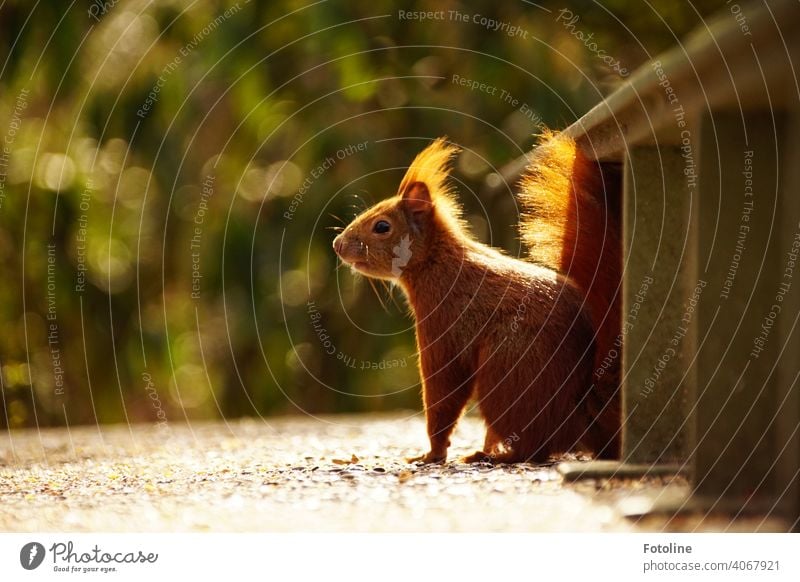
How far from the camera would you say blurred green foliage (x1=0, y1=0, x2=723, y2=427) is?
20.6 feet

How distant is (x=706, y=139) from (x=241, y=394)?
6456mm

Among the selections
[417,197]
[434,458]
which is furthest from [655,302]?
[417,197]

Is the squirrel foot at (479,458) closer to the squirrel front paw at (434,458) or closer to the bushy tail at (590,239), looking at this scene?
the squirrel front paw at (434,458)

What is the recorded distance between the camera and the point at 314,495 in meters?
2.65

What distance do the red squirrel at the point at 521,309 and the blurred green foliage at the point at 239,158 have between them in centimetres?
258

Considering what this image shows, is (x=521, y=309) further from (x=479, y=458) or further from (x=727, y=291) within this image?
(x=727, y=291)

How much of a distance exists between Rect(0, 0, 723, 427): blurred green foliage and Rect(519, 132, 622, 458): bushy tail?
8.29 ft

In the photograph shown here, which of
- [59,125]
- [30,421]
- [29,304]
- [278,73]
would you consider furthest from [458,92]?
[30,421]

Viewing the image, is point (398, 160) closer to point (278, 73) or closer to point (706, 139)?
point (278, 73)

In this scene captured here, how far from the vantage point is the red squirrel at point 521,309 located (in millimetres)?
2959

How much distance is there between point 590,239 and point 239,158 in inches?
192

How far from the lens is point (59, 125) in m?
7.52

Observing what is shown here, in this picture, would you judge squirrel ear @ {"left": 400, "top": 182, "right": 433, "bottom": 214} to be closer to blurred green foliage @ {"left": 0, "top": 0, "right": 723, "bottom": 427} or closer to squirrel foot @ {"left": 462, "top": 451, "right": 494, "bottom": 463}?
squirrel foot @ {"left": 462, "top": 451, "right": 494, "bottom": 463}

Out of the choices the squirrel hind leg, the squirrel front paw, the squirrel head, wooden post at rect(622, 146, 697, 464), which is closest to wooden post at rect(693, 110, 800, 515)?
wooden post at rect(622, 146, 697, 464)
